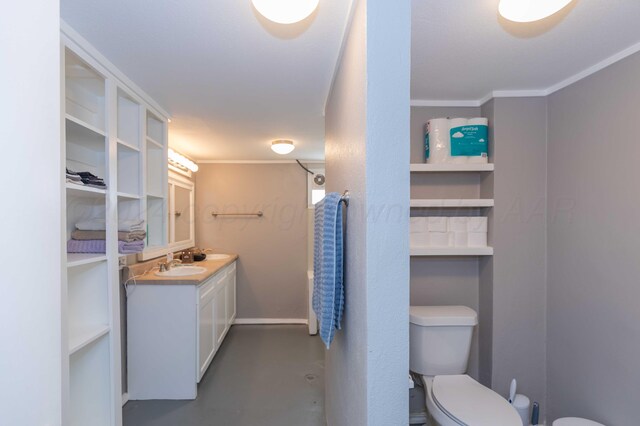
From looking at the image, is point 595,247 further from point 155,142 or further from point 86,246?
point 155,142

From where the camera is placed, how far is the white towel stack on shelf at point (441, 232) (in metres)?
1.92

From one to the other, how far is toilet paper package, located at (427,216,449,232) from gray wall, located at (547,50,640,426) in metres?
0.65

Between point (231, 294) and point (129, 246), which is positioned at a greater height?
point (129, 246)

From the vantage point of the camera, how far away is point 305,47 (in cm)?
140

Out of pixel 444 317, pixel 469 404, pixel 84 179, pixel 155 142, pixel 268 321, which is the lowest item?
pixel 268 321

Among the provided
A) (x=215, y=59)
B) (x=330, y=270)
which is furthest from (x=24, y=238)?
(x=215, y=59)

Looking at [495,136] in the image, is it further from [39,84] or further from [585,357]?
[39,84]

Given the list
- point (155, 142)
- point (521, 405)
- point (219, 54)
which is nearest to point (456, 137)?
point (219, 54)

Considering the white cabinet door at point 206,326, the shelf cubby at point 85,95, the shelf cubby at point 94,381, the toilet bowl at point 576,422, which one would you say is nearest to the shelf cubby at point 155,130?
the shelf cubby at point 85,95

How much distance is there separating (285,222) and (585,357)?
324 cm

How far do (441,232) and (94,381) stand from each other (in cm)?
220

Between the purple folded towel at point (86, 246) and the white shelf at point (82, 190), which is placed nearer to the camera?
the white shelf at point (82, 190)

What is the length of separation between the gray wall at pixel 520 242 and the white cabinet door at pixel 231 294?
8.97 ft

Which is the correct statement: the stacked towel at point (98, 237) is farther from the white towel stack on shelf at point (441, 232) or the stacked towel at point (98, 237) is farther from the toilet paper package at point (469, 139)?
the toilet paper package at point (469, 139)
